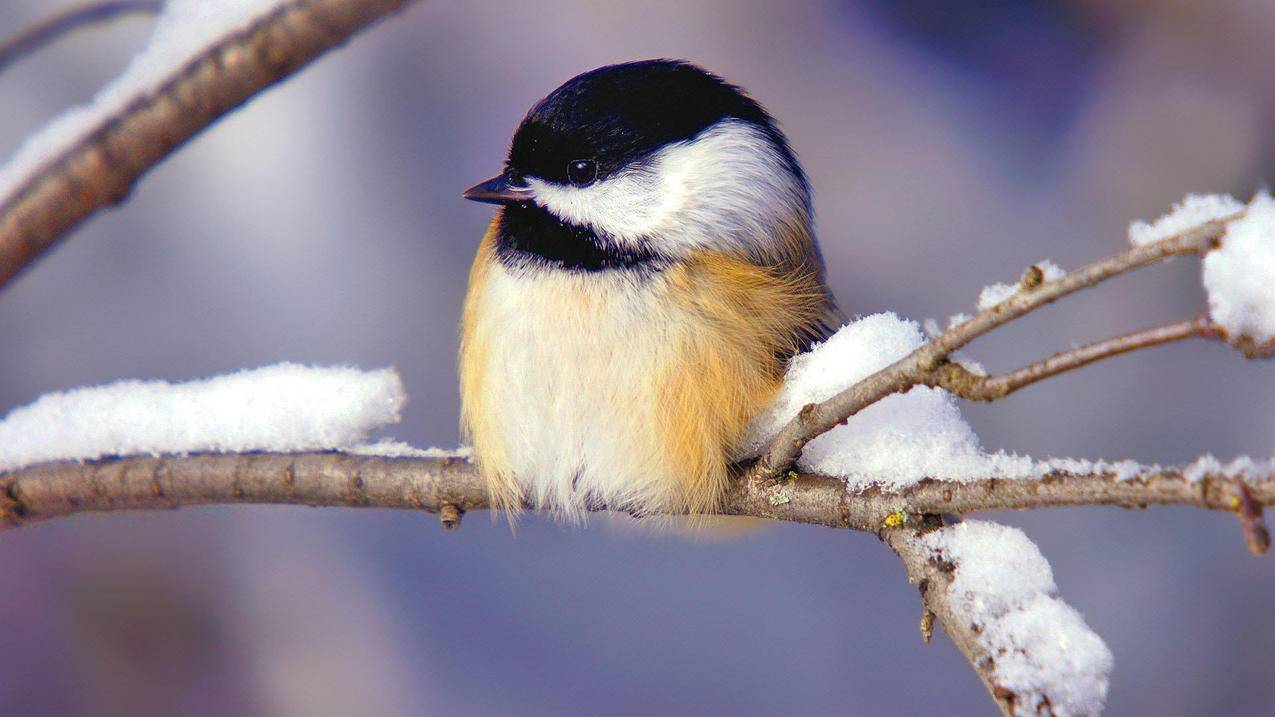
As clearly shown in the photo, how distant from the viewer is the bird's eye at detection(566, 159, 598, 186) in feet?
3.00

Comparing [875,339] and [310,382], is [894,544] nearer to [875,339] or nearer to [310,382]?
[875,339]

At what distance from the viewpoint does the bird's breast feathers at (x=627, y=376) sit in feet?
2.74

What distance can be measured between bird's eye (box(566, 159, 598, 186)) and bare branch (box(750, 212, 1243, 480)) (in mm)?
332

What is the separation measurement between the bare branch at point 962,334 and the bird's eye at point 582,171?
0.33 m

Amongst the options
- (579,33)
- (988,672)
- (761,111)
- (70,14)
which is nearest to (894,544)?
(988,672)

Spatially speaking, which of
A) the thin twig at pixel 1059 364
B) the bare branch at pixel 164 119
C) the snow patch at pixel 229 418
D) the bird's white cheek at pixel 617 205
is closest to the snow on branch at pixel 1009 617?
the thin twig at pixel 1059 364

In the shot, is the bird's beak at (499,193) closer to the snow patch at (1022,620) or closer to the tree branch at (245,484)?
the tree branch at (245,484)

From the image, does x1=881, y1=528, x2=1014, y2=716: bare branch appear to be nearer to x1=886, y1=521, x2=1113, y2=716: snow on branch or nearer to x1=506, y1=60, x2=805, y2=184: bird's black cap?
x1=886, y1=521, x2=1113, y2=716: snow on branch

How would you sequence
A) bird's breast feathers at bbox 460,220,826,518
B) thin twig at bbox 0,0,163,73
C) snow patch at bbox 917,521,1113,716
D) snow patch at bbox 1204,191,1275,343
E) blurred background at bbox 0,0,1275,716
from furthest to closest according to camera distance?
blurred background at bbox 0,0,1275,716 → thin twig at bbox 0,0,163,73 → bird's breast feathers at bbox 460,220,826,518 → snow patch at bbox 917,521,1113,716 → snow patch at bbox 1204,191,1275,343

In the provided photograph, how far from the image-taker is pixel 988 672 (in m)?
0.57

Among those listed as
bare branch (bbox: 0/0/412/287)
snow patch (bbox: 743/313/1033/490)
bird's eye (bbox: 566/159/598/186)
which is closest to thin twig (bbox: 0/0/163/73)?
Answer: bare branch (bbox: 0/0/412/287)

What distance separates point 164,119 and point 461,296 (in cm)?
82

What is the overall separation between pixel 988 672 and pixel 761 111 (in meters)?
0.62

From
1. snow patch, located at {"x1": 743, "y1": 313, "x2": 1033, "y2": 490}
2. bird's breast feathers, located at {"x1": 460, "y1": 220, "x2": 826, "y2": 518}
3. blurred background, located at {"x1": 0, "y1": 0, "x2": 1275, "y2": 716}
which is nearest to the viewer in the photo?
snow patch, located at {"x1": 743, "y1": 313, "x2": 1033, "y2": 490}
